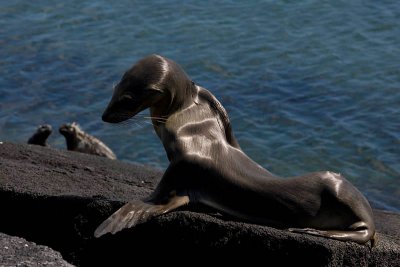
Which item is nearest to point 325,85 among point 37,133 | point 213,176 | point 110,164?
point 37,133

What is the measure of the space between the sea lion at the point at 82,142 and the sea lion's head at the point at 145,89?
619cm

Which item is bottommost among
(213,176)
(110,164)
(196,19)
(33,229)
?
(196,19)

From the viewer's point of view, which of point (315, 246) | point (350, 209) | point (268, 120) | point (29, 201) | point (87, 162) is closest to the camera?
point (315, 246)

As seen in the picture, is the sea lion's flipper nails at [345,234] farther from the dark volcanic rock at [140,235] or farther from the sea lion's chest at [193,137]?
the sea lion's chest at [193,137]

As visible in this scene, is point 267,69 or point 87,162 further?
point 267,69

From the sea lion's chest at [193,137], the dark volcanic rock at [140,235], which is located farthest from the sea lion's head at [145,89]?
the dark volcanic rock at [140,235]

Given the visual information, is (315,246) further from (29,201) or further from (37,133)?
(37,133)

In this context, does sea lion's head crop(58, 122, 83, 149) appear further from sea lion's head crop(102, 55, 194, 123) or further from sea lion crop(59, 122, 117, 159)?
sea lion's head crop(102, 55, 194, 123)

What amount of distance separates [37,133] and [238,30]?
6061 millimetres

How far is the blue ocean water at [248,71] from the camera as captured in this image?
13656 mm

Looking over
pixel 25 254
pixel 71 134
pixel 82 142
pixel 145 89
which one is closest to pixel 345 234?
pixel 145 89

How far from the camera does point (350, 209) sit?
639 cm

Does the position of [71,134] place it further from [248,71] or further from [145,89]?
[145,89]

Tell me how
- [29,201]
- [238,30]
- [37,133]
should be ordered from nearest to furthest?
[29,201]
[37,133]
[238,30]
